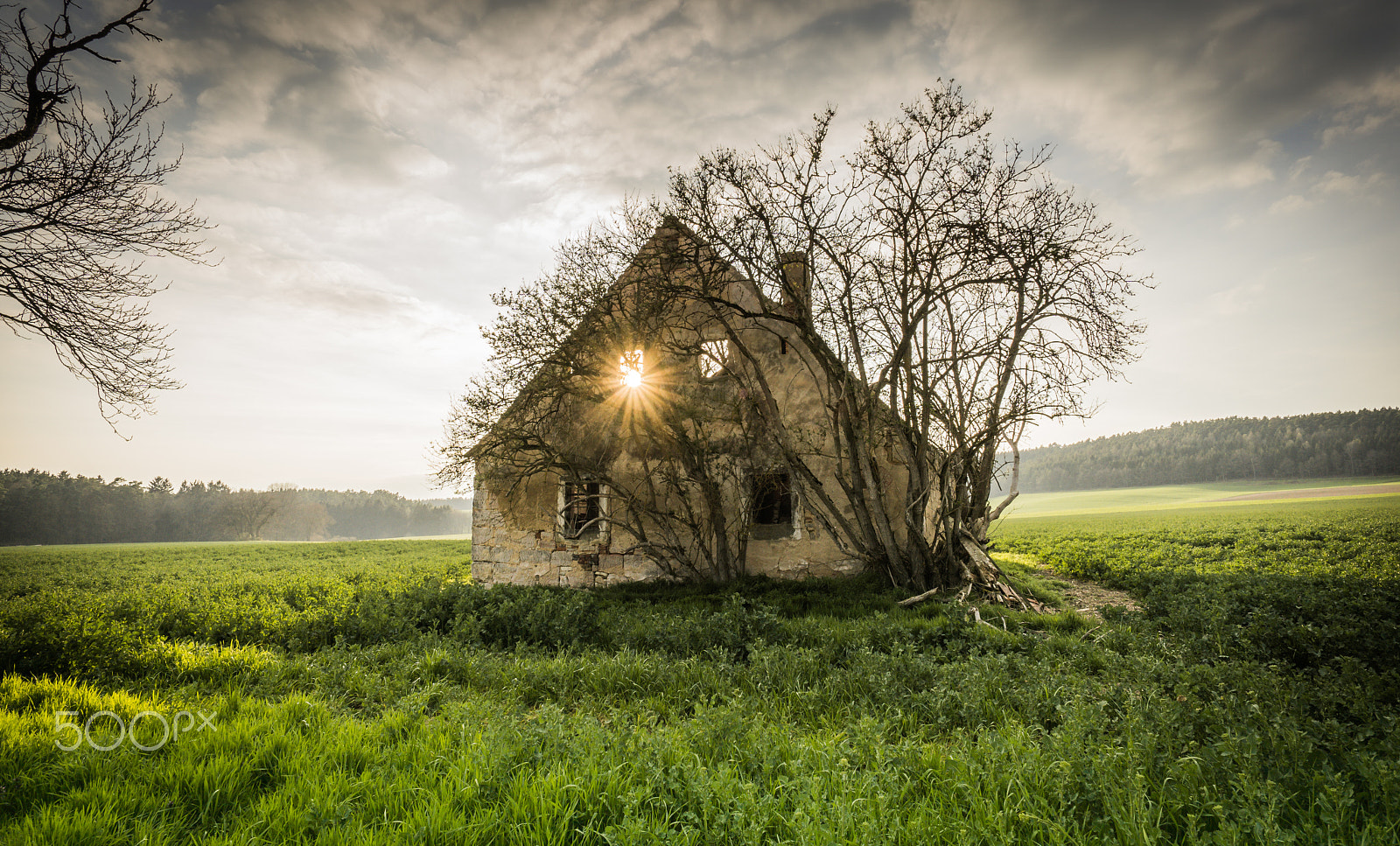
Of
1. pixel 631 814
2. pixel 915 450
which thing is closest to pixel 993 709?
pixel 631 814

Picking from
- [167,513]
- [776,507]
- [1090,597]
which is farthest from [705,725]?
[167,513]

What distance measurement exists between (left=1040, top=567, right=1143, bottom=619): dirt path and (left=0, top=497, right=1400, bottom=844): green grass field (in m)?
1.24

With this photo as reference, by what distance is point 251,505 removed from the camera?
213ft

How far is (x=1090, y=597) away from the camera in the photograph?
33.7 ft

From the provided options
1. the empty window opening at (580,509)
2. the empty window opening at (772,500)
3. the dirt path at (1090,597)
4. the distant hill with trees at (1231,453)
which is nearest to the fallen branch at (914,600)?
the dirt path at (1090,597)

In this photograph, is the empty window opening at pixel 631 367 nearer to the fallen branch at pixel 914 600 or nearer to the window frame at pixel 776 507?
the window frame at pixel 776 507

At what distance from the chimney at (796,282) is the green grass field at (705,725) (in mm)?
Result: 5187

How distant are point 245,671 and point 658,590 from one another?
689cm

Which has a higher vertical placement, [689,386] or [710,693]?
[689,386]

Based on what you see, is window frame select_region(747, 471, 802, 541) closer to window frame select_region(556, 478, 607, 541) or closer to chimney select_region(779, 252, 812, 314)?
window frame select_region(556, 478, 607, 541)

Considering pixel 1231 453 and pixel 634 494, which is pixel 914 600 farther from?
pixel 1231 453

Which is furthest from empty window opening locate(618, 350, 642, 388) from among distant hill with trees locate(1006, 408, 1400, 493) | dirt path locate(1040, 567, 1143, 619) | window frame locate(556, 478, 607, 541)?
distant hill with trees locate(1006, 408, 1400, 493)

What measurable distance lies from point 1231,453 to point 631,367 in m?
77.0

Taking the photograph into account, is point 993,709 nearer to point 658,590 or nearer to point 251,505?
point 658,590
